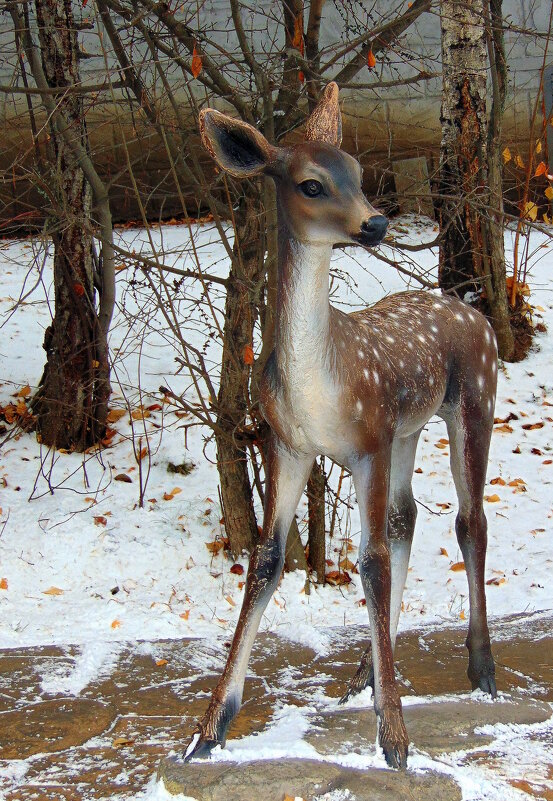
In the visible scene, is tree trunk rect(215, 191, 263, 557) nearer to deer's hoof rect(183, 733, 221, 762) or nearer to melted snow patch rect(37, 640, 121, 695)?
melted snow patch rect(37, 640, 121, 695)

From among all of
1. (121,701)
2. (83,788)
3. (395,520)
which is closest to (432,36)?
(395,520)

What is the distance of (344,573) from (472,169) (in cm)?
357

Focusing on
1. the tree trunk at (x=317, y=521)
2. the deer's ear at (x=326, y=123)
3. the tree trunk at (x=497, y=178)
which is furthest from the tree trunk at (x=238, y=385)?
the tree trunk at (x=497, y=178)

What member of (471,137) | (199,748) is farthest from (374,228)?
(471,137)

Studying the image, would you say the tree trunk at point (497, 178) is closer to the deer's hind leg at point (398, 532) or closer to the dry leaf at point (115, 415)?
the dry leaf at point (115, 415)

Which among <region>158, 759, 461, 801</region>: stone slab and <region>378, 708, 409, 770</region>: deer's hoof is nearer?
<region>158, 759, 461, 801</region>: stone slab

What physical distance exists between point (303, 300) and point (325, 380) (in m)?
0.29

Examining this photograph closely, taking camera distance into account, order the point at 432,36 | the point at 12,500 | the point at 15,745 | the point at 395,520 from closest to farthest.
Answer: the point at 15,745
the point at 395,520
the point at 12,500
the point at 432,36

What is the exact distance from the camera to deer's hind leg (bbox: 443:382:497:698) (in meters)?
4.13

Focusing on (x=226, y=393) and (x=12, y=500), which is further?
(x=12, y=500)

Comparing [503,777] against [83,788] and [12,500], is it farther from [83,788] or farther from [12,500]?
[12,500]

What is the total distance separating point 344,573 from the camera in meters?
6.07

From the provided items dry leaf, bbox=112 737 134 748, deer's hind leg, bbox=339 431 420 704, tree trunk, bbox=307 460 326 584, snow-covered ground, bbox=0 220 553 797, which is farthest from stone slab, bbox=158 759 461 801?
tree trunk, bbox=307 460 326 584

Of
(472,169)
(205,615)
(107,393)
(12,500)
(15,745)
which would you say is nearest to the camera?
(15,745)
